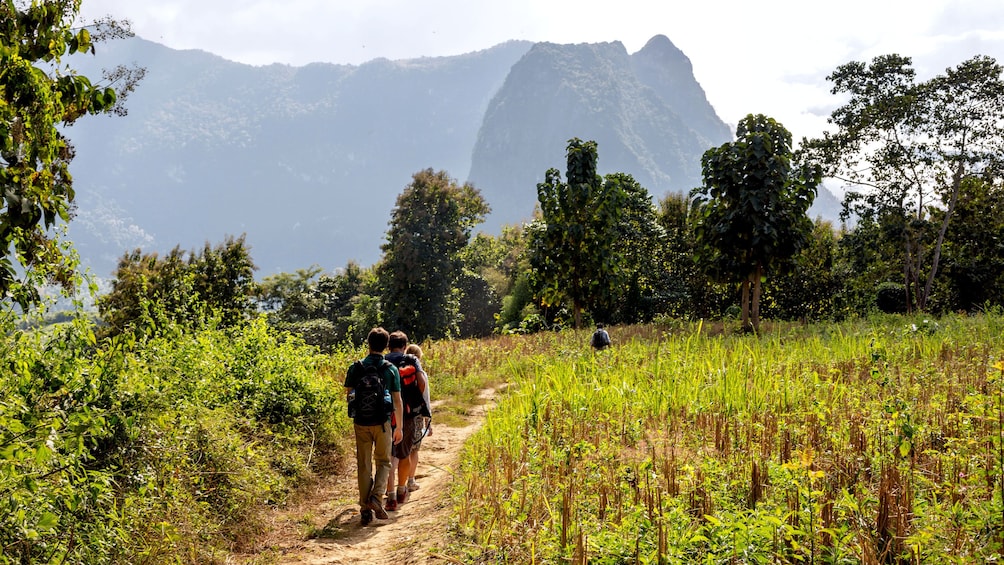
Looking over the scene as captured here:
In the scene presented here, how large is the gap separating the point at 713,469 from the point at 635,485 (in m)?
0.66

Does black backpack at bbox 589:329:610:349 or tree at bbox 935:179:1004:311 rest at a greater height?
tree at bbox 935:179:1004:311

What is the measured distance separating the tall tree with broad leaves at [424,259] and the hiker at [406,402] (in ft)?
109

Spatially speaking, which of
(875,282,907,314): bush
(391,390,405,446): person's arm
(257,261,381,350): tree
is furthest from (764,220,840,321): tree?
(391,390,405,446): person's arm

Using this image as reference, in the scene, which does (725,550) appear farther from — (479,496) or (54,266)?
(54,266)

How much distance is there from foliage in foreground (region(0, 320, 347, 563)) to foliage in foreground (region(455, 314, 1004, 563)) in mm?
2522

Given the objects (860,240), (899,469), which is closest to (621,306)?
(860,240)

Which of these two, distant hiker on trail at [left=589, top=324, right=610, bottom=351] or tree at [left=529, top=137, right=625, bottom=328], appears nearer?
distant hiker on trail at [left=589, top=324, right=610, bottom=351]

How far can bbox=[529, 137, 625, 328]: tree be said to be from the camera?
23953 mm

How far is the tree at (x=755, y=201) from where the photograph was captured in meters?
18.5

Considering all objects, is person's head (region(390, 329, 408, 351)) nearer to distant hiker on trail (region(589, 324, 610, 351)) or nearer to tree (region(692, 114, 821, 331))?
distant hiker on trail (region(589, 324, 610, 351))

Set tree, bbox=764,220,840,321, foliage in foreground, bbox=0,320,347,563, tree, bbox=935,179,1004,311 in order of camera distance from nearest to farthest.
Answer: foliage in foreground, bbox=0,320,347,563 < tree, bbox=935,179,1004,311 < tree, bbox=764,220,840,321

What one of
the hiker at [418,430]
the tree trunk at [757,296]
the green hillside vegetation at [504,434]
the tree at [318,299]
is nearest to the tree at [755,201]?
the tree trunk at [757,296]

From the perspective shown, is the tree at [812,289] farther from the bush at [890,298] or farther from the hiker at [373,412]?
the hiker at [373,412]

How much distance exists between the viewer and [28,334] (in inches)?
202
